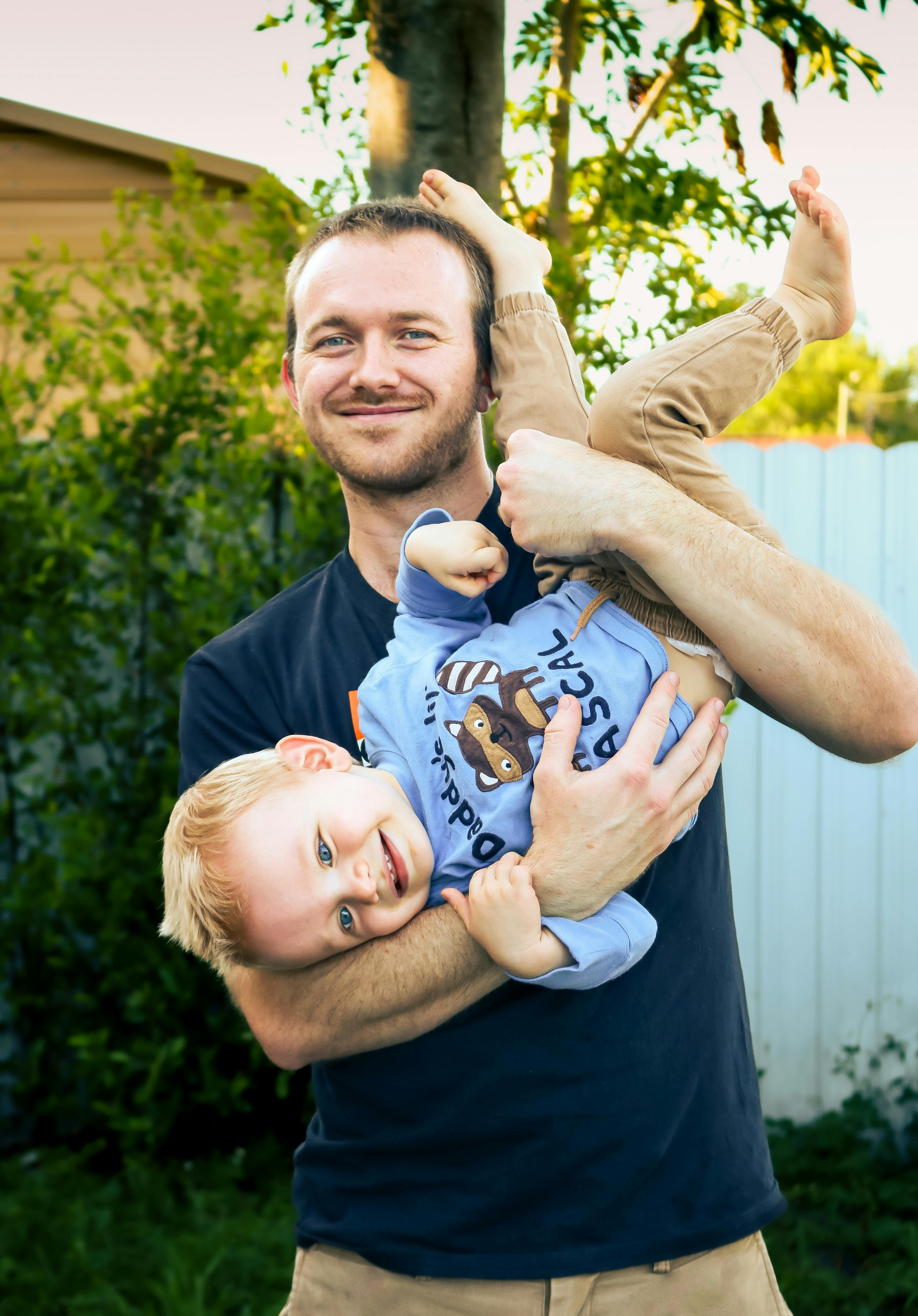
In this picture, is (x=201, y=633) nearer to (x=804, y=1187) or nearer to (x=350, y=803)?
(x=350, y=803)

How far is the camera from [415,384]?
1.73 metres

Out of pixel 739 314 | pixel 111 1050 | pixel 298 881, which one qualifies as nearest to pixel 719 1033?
pixel 298 881

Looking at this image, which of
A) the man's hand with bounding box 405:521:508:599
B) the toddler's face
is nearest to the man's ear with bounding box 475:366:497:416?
the man's hand with bounding box 405:521:508:599

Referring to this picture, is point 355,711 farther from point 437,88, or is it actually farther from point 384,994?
point 437,88

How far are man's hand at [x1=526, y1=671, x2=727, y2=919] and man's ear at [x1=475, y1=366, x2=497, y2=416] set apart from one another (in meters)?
0.65

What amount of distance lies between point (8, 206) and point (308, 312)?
5.86 meters

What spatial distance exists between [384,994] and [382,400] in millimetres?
969

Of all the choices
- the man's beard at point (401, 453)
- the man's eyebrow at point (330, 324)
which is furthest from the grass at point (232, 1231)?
the man's eyebrow at point (330, 324)

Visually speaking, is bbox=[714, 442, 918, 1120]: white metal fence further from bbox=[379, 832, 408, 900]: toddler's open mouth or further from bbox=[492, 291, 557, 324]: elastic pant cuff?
bbox=[379, 832, 408, 900]: toddler's open mouth

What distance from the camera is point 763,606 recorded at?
135 centimetres

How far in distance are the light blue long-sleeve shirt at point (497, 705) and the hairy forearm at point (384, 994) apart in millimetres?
123

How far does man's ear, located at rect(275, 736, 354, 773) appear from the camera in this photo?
1652 mm

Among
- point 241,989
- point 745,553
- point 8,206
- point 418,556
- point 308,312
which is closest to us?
point 745,553

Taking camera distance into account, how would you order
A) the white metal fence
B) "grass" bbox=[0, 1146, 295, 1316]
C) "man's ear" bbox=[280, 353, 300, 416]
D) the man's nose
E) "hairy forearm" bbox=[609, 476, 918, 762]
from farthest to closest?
the white metal fence, "grass" bbox=[0, 1146, 295, 1316], "man's ear" bbox=[280, 353, 300, 416], the man's nose, "hairy forearm" bbox=[609, 476, 918, 762]
